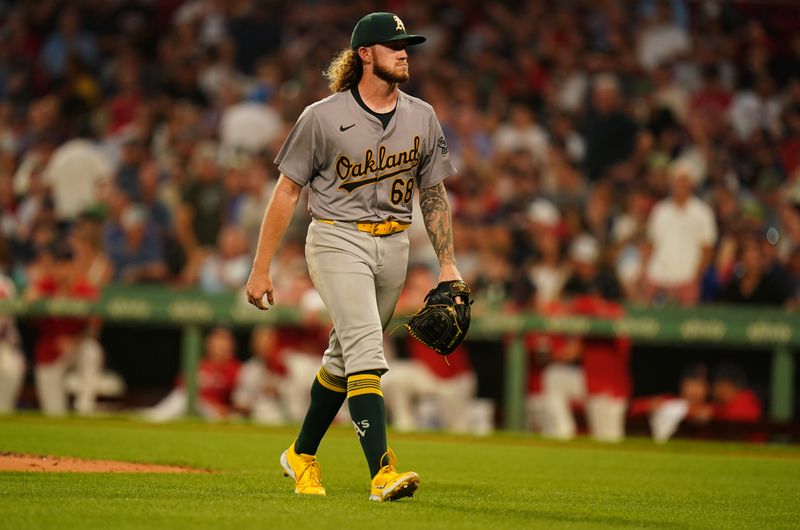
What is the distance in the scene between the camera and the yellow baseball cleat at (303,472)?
5.85 metres

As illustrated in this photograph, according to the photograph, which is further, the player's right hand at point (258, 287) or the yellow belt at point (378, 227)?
the yellow belt at point (378, 227)

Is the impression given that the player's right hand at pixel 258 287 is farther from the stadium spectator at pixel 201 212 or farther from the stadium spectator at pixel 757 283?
the stadium spectator at pixel 201 212

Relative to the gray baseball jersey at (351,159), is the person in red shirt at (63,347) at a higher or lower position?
lower

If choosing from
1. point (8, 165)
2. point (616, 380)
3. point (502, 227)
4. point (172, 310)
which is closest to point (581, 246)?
point (502, 227)

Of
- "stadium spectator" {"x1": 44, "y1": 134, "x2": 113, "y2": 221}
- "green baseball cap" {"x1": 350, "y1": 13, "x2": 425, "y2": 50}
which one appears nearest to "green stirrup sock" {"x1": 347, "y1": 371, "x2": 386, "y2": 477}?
"green baseball cap" {"x1": 350, "y1": 13, "x2": 425, "y2": 50}

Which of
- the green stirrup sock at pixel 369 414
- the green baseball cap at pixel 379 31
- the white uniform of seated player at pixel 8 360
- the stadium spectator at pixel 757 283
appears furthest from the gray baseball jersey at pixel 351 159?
the white uniform of seated player at pixel 8 360

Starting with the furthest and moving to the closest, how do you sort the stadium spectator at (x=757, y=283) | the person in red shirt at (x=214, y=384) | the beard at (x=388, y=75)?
the person in red shirt at (x=214, y=384)
the stadium spectator at (x=757, y=283)
the beard at (x=388, y=75)

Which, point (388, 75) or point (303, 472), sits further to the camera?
point (303, 472)

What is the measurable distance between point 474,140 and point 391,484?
970 centimetres

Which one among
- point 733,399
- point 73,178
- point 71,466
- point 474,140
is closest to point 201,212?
point 73,178

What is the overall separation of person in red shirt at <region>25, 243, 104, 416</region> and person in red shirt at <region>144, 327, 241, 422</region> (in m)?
0.77

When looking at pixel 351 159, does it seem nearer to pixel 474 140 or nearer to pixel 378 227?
pixel 378 227

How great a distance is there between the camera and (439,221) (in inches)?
237

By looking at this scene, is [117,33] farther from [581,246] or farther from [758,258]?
[758,258]
